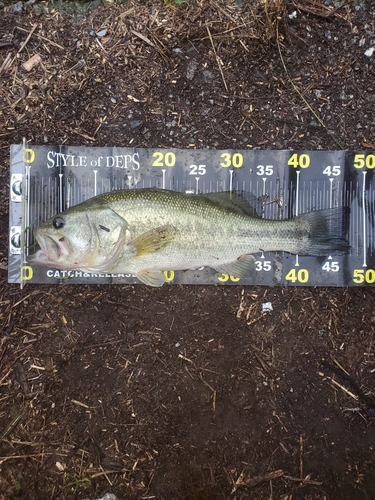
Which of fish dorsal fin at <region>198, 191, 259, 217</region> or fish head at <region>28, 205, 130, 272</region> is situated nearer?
fish head at <region>28, 205, 130, 272</region>

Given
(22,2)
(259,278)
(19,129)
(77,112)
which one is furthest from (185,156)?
(22,2)

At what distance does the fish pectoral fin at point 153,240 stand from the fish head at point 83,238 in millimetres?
119

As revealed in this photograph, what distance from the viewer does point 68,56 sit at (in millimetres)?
3801

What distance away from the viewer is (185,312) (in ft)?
12.4

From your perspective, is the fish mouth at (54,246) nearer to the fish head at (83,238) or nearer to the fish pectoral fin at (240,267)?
the fish head at (83,238)

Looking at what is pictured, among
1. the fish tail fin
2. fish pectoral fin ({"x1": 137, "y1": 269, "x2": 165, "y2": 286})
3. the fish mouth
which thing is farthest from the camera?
the fish tail fin

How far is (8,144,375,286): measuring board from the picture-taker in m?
3.76

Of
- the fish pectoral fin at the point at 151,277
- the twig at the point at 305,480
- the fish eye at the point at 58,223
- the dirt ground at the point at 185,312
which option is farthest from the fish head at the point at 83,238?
the twig at the point at 305,480

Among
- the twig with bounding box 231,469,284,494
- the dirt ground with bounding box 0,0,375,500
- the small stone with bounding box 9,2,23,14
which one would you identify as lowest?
the twig with bounding box 231,469,284,494

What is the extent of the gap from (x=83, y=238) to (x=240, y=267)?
148cm

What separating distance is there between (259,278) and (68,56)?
9.70ft

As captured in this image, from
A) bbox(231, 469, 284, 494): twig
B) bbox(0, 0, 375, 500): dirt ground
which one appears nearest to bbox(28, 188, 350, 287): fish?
bbox(0, 0, 375, 500): dirt ground

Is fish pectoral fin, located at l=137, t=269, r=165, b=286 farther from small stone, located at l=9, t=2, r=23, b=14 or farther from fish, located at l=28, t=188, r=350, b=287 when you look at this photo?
small stone, located at l=9, t=2, r=23, b=14

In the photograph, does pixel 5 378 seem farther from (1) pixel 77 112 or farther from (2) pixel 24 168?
(1) pixel 77 112
